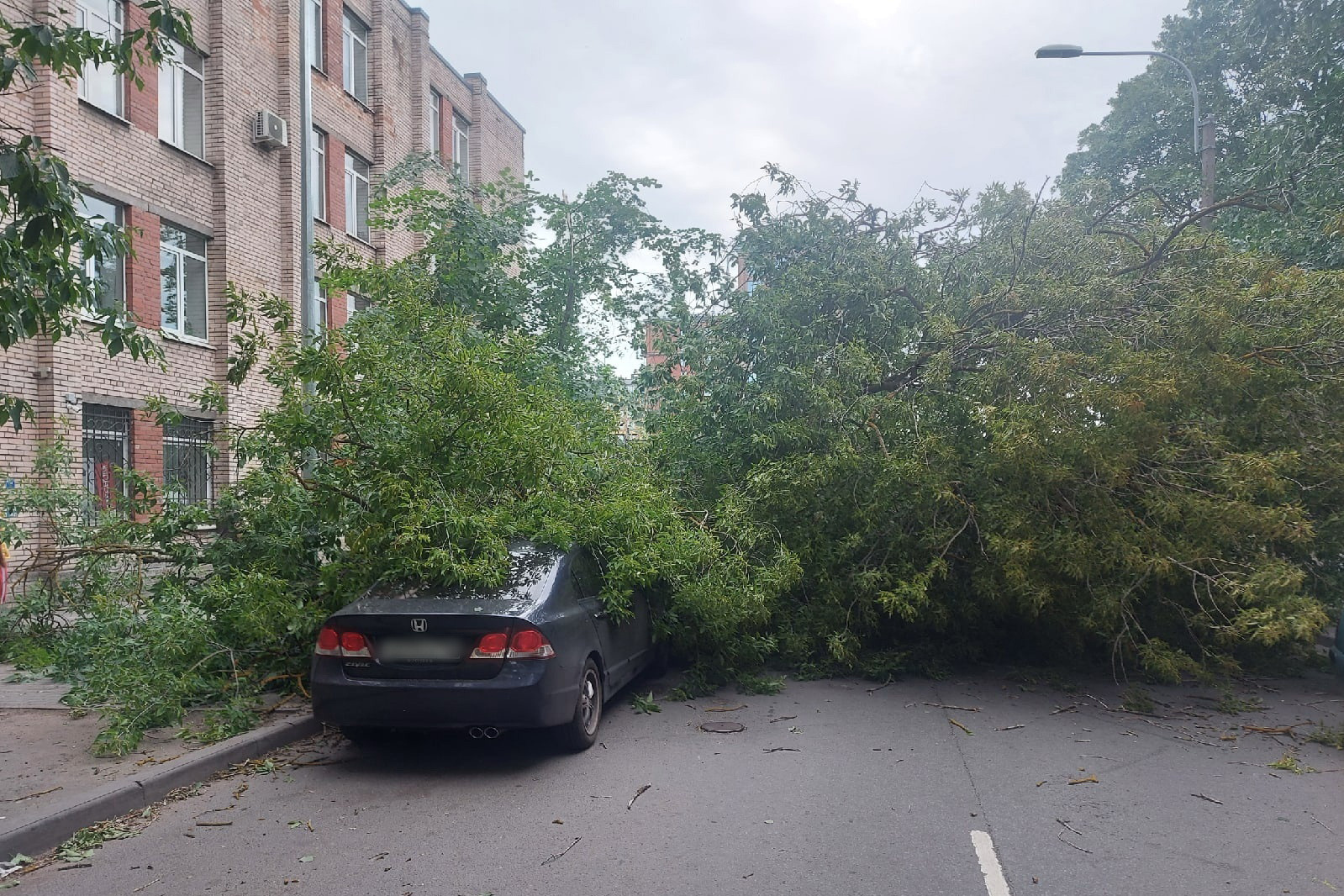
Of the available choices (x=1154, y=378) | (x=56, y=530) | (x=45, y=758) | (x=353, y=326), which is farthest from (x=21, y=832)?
(x=1154, y=378)

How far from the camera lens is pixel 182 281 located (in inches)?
707

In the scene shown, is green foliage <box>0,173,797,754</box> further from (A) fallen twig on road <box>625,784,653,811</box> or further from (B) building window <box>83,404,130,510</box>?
(B) building window <box>83,404,130,510</box>

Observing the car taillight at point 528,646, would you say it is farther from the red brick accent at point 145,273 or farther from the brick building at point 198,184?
the red brick accent at point 145,273

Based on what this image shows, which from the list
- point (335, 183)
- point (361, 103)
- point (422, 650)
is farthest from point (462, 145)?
point (422, 650)

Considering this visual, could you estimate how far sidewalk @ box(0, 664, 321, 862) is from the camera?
5.17 m

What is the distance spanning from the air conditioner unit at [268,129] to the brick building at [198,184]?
0.13m

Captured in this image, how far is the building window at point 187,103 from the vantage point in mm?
17766

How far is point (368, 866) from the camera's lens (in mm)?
4781

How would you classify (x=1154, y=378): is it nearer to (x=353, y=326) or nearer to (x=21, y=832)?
(x=353, y=326)

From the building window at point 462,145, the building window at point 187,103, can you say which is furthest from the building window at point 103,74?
the building window at point 462,145

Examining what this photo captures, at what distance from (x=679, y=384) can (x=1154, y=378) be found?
192 inches

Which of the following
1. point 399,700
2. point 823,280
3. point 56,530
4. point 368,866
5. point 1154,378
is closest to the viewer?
point 368,866

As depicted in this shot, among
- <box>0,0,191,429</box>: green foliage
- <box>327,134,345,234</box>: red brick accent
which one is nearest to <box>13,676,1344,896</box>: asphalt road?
<box>0,0,191,429</box>: green foliage

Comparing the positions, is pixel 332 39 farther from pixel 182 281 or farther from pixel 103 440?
pixel 103 440
